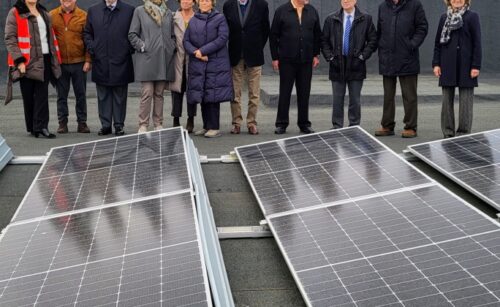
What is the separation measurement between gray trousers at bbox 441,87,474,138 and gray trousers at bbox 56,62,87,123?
17.4ft

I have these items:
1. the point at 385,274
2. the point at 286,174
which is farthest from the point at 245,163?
the point at 385,274

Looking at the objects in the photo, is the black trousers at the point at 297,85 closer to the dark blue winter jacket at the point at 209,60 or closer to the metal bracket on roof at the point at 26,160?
the dark blue winter jacket at the point at 209,60

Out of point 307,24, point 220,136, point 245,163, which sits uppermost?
point 307,24

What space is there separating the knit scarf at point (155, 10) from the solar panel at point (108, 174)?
484 cm

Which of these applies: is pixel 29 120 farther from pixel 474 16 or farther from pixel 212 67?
pixel 474 16

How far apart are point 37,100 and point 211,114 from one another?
251cm

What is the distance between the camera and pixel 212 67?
453 inches

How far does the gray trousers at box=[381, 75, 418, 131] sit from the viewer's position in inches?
463

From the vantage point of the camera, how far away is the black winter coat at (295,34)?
11.9m

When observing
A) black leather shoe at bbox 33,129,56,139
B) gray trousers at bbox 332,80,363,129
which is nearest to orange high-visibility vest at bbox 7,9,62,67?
black leather shoe at bbox 33,129,56,139

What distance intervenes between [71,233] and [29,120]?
25.0ft

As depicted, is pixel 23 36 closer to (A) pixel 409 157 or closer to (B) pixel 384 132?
(B) pixel 384 132

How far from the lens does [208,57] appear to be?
37.6 ft

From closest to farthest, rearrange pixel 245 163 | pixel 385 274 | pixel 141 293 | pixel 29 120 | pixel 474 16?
1. pixel 141 293
2. pixel 385 274
3. pixel 245 163
4. pixel 474 16
5. pixel 29 120
